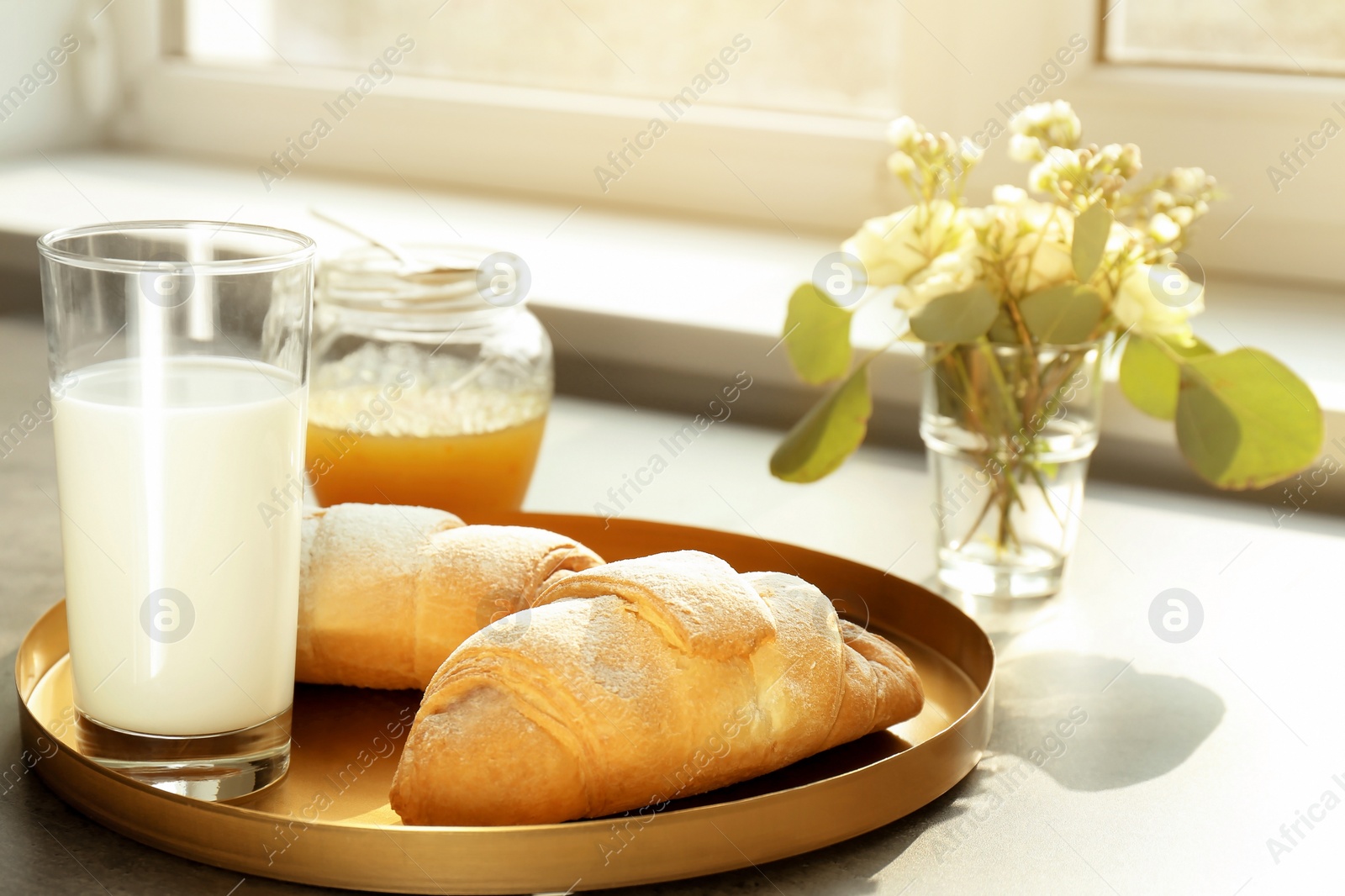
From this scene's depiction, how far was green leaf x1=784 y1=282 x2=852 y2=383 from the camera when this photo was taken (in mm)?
896

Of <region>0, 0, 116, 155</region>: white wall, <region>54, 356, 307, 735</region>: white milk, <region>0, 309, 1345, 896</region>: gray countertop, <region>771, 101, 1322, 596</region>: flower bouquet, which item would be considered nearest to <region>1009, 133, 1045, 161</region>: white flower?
<region>771, 101, 1322, 596</region>: flower bouquet

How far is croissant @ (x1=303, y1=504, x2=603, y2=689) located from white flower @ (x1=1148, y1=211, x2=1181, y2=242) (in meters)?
0.41

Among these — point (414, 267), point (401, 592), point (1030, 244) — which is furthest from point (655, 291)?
point (401, 592)

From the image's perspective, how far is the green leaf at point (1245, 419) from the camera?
798mm

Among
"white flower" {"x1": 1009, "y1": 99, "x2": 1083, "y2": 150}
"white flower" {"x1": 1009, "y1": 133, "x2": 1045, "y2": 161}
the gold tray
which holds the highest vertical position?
"white flower" {"x1": 1009, "y1": 99, "x2": 1083, "y2": 150}

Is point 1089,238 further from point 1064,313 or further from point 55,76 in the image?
point 55,76

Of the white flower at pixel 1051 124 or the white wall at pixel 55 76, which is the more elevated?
the white flower at pixel 1051 124

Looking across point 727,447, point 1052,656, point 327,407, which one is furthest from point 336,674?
point 727,447

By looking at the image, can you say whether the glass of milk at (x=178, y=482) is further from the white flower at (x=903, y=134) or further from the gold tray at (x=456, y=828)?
the white flower at (x=903, y=134)

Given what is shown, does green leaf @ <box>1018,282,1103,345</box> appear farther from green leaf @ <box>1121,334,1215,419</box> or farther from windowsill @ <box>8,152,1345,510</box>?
windowsill @ <box>8,152,1345,510</box>

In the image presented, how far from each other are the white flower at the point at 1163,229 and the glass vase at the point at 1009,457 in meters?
0.08

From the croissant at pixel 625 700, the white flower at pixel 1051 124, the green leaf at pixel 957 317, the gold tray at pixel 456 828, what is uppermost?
the white flower at pixel 1051 124

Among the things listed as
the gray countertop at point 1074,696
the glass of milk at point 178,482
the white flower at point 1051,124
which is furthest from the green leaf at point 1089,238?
the glass of milk at point 178,482

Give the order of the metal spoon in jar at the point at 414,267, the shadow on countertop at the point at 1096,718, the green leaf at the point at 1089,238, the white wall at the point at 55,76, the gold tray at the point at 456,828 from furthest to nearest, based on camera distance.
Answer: the white wall at the point at 55,76
the metal spoon in jar at the point at 414,267
the green leaf at the point at 1089,238
the shadow on countertop at the point at 1096,718
the gold tray at the point at 456,828
